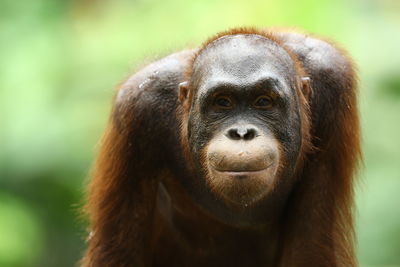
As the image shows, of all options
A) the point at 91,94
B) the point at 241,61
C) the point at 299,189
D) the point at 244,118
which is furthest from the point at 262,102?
the point at 91,94

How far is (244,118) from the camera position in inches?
173

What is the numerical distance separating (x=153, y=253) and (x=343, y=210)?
1.12m

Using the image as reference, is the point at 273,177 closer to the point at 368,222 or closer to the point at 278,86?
the point at 278,86

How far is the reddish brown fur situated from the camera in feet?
15.8

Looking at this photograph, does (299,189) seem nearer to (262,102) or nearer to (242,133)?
(262,102)

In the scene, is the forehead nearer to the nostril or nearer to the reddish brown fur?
the reddish brown fur

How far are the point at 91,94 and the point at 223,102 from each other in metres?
3.86

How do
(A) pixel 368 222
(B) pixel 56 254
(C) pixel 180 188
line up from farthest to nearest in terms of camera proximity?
(B) pixel 56 254 < (A) pixel 368 222 < (C) pixel 180 188

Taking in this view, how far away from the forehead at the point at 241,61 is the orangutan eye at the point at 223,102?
9cm

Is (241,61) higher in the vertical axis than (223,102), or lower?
higher

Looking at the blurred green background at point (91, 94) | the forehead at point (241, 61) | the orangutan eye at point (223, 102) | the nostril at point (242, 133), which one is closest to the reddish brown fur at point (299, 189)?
the forehead at point (241, 61)

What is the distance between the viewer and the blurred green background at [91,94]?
7859 millimetres

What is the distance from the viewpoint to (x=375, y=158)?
813 cm

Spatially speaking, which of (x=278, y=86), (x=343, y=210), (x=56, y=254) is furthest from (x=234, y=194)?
(x=56, y=254)
